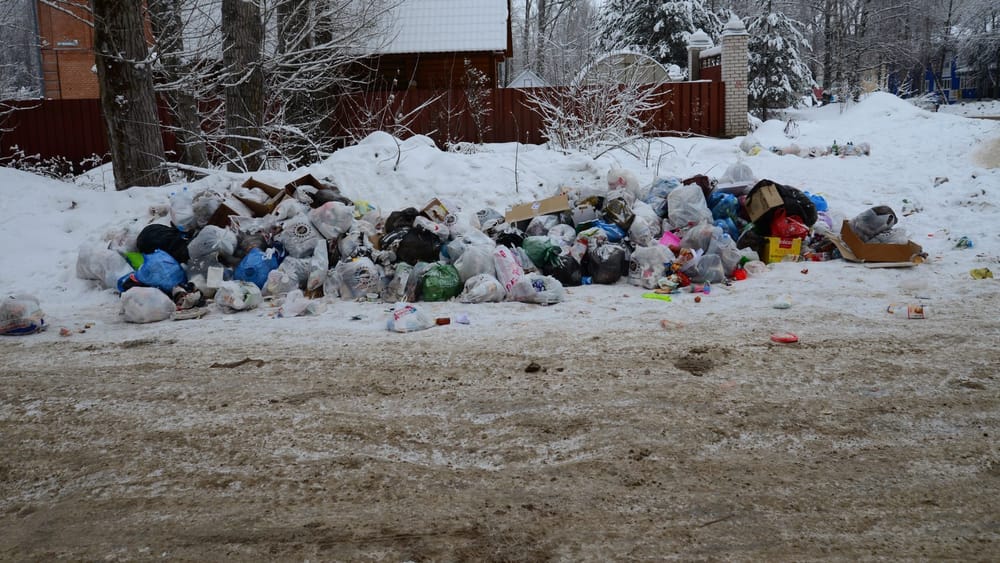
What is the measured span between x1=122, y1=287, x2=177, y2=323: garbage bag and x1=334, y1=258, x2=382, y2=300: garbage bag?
143cm

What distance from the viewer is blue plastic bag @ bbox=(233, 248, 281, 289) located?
247 inches

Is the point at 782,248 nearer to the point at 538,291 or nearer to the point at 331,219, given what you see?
the point at 538,291

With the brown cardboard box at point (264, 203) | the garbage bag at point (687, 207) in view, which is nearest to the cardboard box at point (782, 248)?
the garbage bag at point (687, 207)

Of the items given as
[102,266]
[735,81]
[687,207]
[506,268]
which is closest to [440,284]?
[506,268]

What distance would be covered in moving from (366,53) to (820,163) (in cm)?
839

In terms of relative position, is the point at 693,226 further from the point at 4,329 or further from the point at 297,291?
the point at 4,329

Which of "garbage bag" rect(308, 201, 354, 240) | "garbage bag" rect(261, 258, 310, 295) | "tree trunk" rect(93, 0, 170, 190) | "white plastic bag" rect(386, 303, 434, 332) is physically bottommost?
"white plastic bag" rect(386, 303, 434, 332)

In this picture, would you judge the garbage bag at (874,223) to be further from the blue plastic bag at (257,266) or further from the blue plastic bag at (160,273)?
the blue plastic bag at (160,273)

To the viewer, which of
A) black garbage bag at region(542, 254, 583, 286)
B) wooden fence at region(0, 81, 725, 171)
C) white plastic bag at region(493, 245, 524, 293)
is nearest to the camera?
white plastic bag at region(493, 245, 524, 293)

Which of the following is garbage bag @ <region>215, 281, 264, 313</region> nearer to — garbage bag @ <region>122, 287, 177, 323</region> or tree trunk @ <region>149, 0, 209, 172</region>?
garbage bag @ <region>122, 287, 177, 323</region>

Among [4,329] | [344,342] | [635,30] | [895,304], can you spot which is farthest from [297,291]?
[635,30]

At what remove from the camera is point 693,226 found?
6875mm

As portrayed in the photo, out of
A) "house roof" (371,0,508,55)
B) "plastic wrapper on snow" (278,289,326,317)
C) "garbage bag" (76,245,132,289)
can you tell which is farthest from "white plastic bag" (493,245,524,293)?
"house roof" (371,0,508,55)

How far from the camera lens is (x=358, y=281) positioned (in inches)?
239
